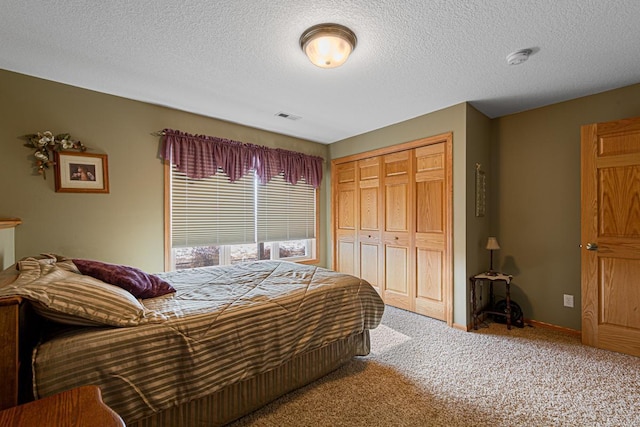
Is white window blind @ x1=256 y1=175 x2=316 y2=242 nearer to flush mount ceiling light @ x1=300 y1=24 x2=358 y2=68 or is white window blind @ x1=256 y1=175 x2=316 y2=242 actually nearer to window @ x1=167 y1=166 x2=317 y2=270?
window @ x1=167 y1=166 x2=317 y2=270

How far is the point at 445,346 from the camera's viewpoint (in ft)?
8.58

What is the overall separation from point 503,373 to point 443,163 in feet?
6.88

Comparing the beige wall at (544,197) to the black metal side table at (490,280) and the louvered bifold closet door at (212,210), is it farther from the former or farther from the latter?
the louvered bifold closet door at (212,210)

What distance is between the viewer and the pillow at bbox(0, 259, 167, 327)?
1.11 metres

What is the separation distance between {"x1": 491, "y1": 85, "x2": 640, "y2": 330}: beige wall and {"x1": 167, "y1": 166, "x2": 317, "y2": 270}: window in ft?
8.64

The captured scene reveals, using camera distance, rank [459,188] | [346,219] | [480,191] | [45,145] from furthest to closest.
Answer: [346,219], [480,191], [459,188], [45,145]

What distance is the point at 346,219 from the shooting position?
4383 mm

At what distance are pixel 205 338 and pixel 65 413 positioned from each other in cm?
64

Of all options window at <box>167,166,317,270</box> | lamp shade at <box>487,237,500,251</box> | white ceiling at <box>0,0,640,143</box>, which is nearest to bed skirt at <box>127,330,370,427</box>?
lamp shade at <box>487,237,500,251</box>

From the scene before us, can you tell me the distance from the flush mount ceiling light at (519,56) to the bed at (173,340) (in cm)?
218

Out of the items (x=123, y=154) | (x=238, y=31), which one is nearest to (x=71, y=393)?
(x=238, y=31)

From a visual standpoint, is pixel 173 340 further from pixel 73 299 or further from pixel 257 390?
pixel 257 390

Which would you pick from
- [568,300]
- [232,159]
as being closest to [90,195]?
[232,159]

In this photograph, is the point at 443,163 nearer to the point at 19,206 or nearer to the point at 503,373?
the point at 503,373
